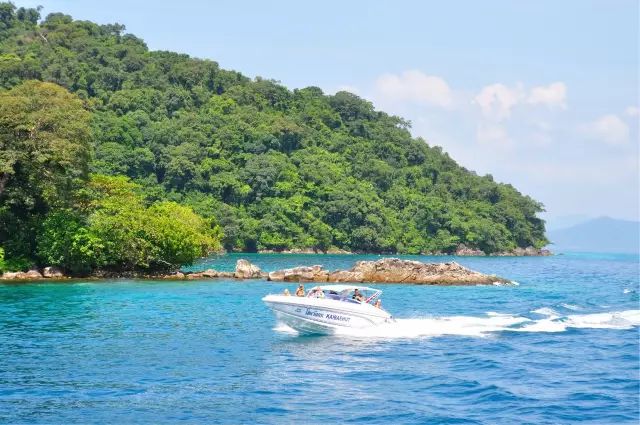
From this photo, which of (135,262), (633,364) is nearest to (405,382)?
(633,364)

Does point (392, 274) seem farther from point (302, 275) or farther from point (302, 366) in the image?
point (302, 366)

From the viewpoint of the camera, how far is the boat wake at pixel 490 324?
31844mm

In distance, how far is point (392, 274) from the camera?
63.2m

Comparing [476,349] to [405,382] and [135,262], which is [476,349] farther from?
[135,262]

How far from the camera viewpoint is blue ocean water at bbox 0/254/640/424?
61.5 feet

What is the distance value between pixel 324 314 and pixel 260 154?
118m

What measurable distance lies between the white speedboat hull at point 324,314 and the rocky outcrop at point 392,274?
2866cm

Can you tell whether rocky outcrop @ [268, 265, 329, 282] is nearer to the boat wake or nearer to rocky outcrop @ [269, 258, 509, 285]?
rocky outcrop @ [269, 258, 509, 285]

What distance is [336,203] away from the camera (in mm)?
141375

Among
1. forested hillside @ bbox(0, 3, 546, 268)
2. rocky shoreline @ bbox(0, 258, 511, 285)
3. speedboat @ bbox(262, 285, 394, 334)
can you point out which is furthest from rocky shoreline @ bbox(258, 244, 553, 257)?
speedboat @ bbox(262, 285, 394, 334)

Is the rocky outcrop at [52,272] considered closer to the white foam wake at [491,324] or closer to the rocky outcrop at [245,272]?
the rocky outcrop at [245,272]

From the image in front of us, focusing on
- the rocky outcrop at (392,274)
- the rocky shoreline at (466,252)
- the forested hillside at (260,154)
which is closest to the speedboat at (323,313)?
the rocky outcrop at (392,274)

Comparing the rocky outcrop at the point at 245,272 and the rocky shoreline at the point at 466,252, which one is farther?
the rocky shoreline at the point at 466,252

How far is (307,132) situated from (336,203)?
2882cm
